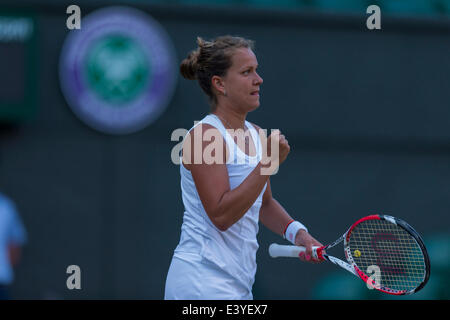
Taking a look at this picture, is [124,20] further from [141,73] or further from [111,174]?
[111,174]

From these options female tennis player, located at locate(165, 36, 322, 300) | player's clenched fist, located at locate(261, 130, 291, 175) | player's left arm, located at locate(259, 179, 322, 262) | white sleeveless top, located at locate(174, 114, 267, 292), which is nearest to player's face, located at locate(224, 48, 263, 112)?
female tennis player, located at locate(165, 36, 322, 300)

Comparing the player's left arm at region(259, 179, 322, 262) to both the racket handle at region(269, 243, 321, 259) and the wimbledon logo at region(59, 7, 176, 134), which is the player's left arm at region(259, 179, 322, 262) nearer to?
the racket handle at region(269, 243, 321, 259)

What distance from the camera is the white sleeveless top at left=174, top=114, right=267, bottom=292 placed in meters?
3.05

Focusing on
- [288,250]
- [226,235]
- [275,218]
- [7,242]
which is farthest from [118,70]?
[226,235]

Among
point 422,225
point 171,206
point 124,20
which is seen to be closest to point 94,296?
point 171,206

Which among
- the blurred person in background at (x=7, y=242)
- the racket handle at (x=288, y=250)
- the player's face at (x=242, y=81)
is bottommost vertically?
the blurred person in background at (x=7, y=242)

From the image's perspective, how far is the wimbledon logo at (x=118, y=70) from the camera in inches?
283

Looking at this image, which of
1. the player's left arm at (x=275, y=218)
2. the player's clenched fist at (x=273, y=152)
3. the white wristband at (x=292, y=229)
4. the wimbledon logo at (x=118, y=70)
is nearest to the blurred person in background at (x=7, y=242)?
the wimbledon logo at (x=118, y=70)

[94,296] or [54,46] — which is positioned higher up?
[54,46]

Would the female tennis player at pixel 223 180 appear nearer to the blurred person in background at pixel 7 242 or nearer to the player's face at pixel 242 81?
the player's face at pixel 242 81

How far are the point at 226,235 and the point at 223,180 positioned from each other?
→ 24cm

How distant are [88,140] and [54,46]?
0.91m

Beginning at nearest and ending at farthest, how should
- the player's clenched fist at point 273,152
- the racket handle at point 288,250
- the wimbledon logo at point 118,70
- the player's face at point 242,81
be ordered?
the player's clenched fist at point 273,152 < the player's face at point 242,81 < the racket handle at point 288,250 < the wimbledon logo at point 118,70
